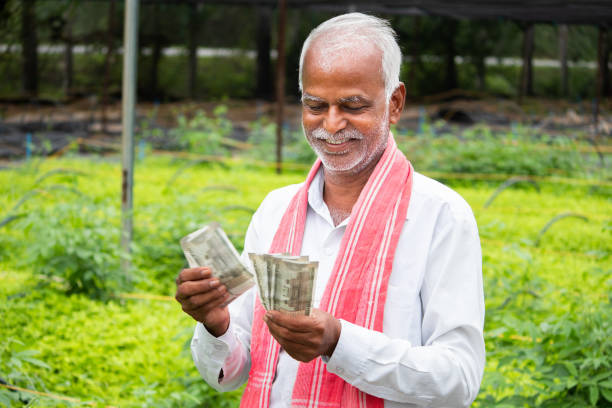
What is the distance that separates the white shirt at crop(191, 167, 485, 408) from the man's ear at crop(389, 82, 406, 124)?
0.55 feet

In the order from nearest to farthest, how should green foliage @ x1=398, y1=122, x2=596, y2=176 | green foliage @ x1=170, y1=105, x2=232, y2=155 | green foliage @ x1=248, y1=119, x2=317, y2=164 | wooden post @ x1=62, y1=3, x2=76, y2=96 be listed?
1. green foliage @ x1=398, y1=122, x2=596, y2=176
2. green foliage @ x1=248, y1=119, x2=317, y2=164
3. green foliage @ x1=170, y1=105, x2=232, y2=155
4. wooden post @ x1=62, y1=3, x2=76, y2=96

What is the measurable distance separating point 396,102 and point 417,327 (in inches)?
22.7

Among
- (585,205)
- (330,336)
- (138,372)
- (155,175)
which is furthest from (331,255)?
(155,175)

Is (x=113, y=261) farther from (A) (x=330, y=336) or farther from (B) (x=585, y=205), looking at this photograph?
(B) (x=585, y=205)

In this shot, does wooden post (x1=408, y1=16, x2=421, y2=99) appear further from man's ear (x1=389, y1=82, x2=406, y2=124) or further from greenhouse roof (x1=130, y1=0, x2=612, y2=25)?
man's ear (x1=389, y1=82, x2=406, y2=124)

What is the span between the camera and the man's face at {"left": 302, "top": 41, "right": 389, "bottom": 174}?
1.71 metres

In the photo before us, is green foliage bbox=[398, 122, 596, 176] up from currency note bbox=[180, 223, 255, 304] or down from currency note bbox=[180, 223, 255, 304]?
down

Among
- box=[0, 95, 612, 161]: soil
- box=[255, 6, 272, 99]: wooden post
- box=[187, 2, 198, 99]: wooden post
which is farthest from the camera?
box=[187, 2, 198, 99]: wooden post

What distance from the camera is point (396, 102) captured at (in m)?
1.86

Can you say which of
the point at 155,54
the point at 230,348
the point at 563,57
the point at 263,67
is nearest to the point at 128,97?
the point at 230,348

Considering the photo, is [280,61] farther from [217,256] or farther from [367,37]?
[217,256]

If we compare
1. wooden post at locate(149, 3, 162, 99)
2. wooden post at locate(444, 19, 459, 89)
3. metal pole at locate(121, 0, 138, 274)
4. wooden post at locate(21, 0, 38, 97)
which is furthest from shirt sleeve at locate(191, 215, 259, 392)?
wooden post at locate(444, 19, 459, 89)

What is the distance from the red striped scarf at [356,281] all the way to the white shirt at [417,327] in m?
0.03

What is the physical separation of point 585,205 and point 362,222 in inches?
305
